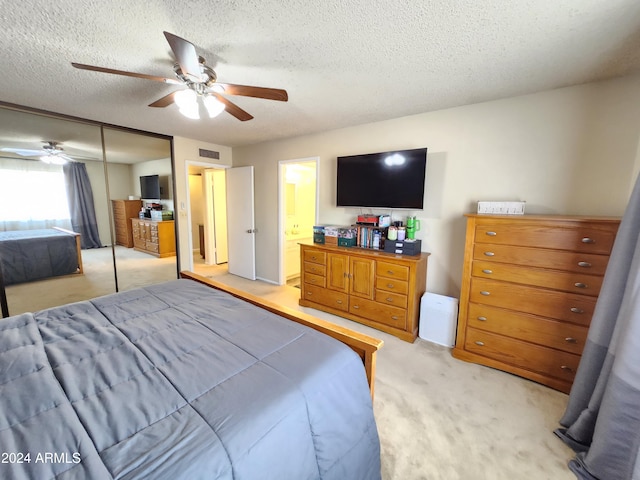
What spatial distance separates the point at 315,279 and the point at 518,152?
250 cm

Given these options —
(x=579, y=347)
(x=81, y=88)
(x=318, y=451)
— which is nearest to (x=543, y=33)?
(x=579, y=347)

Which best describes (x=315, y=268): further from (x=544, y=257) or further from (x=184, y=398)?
(x=184, y=398)

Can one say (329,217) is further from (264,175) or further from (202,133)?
(202,133)

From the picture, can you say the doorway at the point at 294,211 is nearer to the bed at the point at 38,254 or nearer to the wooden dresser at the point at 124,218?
the wooden dresser at the point at 124,218

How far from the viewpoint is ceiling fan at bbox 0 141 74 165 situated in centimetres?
293

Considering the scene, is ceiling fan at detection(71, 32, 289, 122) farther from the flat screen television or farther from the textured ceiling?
the flat screen television

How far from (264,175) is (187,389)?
3779mm

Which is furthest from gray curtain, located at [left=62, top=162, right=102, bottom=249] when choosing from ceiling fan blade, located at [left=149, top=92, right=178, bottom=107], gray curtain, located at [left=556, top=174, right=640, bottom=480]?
gray curtain, located at [left=556, top=174, right=640, bottom=480]

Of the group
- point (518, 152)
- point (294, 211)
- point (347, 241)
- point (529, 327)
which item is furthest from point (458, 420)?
point (294, 211)

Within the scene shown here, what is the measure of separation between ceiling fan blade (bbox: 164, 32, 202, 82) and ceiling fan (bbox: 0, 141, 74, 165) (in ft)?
8.72

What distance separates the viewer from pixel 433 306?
2635 mm

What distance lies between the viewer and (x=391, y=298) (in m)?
2.76

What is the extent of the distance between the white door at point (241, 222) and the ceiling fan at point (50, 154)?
214 cm

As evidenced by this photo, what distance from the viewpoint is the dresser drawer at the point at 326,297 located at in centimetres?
314
